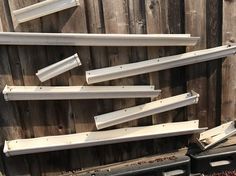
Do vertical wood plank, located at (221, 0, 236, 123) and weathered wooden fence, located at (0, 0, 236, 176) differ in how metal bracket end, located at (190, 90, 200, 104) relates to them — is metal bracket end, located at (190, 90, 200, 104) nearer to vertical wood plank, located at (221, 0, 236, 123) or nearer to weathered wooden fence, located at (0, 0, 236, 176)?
weathered wooden fence, located at (0, 0, 236, 176)

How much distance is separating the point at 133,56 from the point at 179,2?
1.50 feet

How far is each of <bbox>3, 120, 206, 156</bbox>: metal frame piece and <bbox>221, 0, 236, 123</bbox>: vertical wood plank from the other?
27cm

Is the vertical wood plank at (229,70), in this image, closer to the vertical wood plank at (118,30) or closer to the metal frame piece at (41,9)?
the vertical wood plank at (118,30)

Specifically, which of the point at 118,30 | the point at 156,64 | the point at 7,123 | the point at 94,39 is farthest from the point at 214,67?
the point at 7,123

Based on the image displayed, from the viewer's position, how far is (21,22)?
162cm

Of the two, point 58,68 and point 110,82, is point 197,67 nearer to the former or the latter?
point 110,82

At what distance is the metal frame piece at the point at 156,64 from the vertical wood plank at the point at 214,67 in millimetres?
74

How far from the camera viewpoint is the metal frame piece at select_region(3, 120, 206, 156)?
181cm

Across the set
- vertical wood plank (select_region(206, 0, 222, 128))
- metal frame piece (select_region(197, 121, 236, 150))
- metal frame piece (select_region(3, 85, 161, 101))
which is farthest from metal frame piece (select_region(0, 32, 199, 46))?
metal frame piece (select_region(197, 121, 236, 150))

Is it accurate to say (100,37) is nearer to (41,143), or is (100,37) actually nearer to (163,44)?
(163,44)

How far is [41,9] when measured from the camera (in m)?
1.62

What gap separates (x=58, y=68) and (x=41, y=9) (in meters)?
0.35

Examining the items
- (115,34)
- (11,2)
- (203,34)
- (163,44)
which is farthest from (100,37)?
(203,34)

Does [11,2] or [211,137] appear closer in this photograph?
[11,2]
